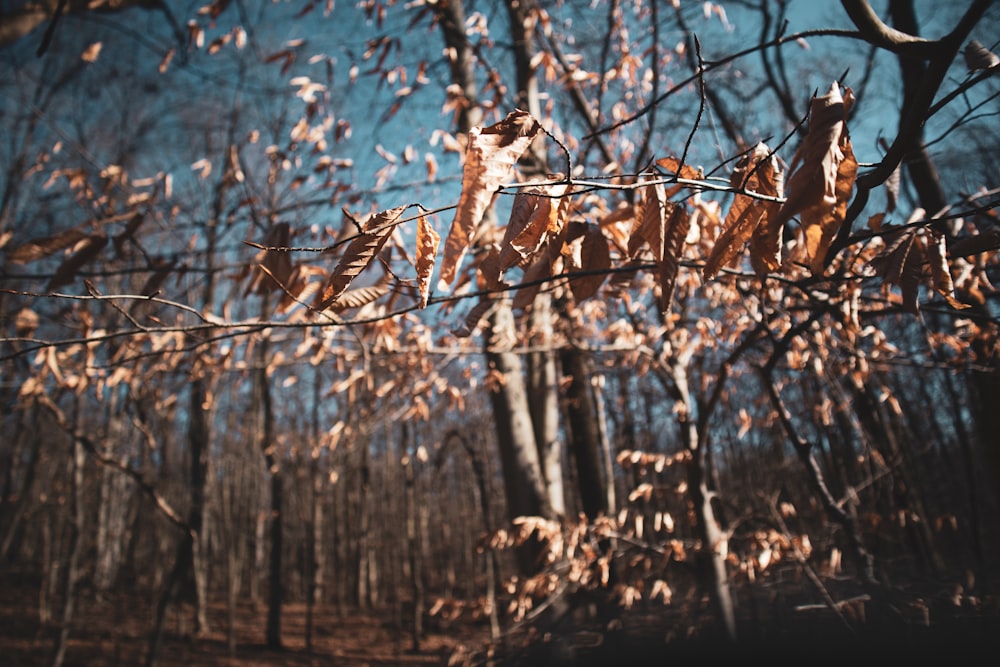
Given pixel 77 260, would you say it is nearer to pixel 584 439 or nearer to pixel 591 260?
pixel 591 260

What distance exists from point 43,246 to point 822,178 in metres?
1.52

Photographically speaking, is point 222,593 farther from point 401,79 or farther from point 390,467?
point 401,79

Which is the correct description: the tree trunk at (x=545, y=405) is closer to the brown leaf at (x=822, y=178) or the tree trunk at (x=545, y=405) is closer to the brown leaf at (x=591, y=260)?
the brown leaf at (x=591, y=260)

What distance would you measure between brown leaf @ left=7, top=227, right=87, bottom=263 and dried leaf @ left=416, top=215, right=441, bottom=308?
962 millimetres

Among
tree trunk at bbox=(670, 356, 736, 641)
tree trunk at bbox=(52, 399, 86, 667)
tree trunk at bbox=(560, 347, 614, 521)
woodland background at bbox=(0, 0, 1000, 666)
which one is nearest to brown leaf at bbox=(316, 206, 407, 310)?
woodland background at bbox=(0, 0, 1000, 666)

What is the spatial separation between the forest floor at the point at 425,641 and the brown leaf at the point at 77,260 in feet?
6.25

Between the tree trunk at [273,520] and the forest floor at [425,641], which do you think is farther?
the tree trunk at [273,520]

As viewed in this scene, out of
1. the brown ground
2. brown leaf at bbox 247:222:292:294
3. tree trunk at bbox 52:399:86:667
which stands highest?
brown leaf at bbox 247:222:292:294

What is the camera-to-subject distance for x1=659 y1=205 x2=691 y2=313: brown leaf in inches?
32.0

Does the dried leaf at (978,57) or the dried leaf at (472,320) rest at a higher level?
the dried leaf at (978,57)

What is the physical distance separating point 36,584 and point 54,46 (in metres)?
16.3

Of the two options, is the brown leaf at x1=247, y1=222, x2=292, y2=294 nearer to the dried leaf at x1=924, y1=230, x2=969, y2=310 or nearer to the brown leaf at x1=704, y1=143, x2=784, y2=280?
the brown leaf at x1=704, y1=143, x2=784, y2=280

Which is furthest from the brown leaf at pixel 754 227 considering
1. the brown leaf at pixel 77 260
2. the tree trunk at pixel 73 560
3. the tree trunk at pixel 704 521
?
the tree trunk at pixel 73 560

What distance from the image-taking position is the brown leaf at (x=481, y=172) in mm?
638
